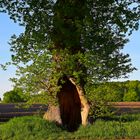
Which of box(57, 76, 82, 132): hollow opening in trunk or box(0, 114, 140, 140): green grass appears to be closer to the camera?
box(0, 114, 140, 140): green grass

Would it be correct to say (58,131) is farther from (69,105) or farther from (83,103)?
(69,105)

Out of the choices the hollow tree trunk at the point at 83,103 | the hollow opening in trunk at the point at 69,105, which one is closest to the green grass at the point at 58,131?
the hollow tree trunk at the point at 83,103

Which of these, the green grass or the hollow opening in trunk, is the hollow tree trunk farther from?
the hollow opening in trunk

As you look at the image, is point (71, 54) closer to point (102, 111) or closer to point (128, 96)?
point (102, 111)

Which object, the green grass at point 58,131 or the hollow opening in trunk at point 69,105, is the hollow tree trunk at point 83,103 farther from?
the hollow opening in trunk at point 69,105

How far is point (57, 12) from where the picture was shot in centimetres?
2455

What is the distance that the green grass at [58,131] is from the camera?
875 inches

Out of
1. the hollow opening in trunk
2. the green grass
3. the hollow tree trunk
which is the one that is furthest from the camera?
the hollow opening in trunk

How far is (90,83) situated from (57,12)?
3541 millimetres

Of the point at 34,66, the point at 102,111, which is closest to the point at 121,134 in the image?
the point at 102,111

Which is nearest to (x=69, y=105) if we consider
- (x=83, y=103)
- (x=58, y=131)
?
(x=83, y=103)

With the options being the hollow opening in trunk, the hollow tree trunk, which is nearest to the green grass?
the hollow tree trunk

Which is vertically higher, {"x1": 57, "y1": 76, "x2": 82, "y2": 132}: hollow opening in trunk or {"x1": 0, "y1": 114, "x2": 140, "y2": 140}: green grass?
{"x1": 57, "y1": 76, "x2": 82, "y2": 132}: hollow opening in trunk

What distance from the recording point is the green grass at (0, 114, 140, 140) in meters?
22.2
